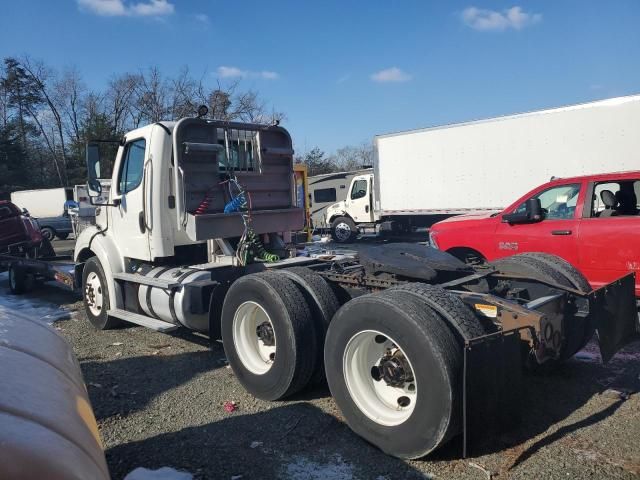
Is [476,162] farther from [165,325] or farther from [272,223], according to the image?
[165,325]

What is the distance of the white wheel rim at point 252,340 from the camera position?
4.87m

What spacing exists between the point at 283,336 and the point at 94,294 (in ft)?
13.8

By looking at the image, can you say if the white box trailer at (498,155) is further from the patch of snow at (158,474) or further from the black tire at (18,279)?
the patch of snow at (158,474)

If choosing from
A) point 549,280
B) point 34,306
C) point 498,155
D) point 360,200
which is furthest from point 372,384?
point 360,200

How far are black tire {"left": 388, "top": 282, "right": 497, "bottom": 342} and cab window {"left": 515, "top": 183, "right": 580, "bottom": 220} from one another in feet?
12.7

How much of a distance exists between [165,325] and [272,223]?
1.79 meters

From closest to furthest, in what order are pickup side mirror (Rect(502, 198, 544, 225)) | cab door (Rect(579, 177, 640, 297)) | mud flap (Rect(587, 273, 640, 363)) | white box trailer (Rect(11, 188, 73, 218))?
1. mud flap (Rect(587, 273, 640, 363))
2. cab door (Rect(579, 177, 640, 297))
3. pickup side mirror (Rect(502, 198, 544, 225))
4. white box trailer (Rect(11, 188, 73, 218))

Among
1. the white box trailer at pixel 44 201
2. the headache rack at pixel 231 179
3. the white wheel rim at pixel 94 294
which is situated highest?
the white box trailer at pixel 44 201

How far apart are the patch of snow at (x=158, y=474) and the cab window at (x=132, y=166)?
3.91m

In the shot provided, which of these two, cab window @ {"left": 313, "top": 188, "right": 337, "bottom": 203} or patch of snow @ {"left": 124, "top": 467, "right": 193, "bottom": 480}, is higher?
cab window @ {"left": 313, "top": 188, "right": 337, "bottom": 203}

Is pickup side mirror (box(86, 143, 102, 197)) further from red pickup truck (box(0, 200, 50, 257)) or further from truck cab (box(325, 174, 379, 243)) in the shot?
truck cab (box(325, 174, 379, 243))

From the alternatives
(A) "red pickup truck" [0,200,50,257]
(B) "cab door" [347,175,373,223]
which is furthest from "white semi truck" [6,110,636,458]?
(B) "cab door" [347,175,373,223]

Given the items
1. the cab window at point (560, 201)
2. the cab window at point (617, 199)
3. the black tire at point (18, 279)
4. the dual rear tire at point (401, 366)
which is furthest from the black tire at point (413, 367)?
the black tire at point (18, 279)

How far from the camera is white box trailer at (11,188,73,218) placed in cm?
3550
